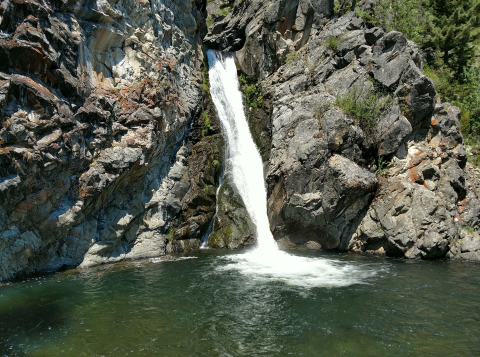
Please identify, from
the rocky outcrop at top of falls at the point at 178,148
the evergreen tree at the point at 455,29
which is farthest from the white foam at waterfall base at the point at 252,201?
the evergreen tree at the point at 455,29

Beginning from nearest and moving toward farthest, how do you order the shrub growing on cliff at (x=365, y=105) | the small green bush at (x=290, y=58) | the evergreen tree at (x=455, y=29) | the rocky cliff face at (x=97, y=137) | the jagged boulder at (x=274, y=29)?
the rocky cliff face at (x=97, y=137)
the shrub growing on cliff at (x=365, y=105)
the small green bush at (x=290, y=58)
the jagged boulder at (x=274, y=29)
the evergreen tree at (x=455, y=29)

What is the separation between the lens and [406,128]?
1712 centimetres

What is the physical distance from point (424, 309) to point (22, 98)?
15398 millimetres

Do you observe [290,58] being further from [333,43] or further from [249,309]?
[249,309]

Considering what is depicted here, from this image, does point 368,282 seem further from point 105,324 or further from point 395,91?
point 395,91

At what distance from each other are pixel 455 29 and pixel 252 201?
Result: 21.6m

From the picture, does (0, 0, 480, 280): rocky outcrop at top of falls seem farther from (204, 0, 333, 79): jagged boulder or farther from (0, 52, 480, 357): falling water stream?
(204, 0, 333, 79): jagged boulder

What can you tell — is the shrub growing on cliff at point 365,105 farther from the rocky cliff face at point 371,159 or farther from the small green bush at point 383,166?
the small green bush at point 383,166

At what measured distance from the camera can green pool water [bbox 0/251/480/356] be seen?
698 centimetres

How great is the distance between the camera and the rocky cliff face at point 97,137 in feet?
39.3

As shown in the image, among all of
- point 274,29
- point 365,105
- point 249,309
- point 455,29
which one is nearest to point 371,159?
point 365,105

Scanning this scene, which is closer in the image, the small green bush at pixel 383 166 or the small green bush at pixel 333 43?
the small green bush at pixel 383 166

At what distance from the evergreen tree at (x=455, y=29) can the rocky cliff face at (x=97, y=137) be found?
20.5m

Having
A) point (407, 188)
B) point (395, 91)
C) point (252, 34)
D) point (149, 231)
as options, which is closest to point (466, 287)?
point (407, 188)
